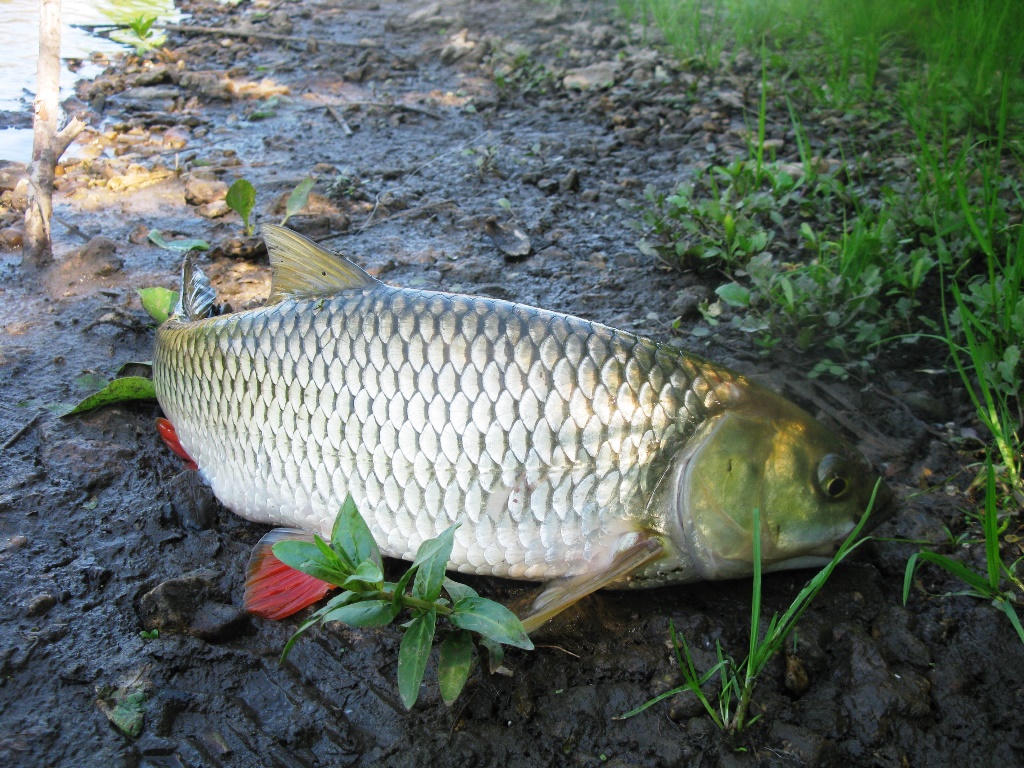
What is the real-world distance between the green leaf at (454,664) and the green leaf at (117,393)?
1602 mm

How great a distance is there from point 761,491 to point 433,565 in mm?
821

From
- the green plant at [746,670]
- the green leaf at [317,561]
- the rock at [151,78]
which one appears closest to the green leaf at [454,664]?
the green leaf at [317,561]

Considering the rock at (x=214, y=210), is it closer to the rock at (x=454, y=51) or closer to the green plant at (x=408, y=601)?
the green plant at (x=408, y=601)

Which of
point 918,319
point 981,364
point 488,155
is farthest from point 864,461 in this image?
point 488,155

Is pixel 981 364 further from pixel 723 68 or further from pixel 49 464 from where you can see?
pixel 723 68

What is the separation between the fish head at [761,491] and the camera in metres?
2.07

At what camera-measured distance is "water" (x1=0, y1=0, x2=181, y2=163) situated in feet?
19.6

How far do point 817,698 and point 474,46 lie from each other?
7.06 m

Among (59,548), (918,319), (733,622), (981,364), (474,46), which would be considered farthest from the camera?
(474,46)

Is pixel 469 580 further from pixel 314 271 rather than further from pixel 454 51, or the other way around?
pixel 454 51

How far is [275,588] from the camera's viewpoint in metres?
2.22

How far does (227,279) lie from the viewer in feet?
12.8

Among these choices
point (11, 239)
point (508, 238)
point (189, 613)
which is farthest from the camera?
point (508, 238)

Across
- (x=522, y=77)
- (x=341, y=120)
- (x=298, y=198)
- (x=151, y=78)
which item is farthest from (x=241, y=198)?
(x=151, y=78)
